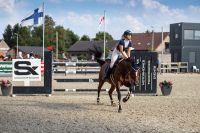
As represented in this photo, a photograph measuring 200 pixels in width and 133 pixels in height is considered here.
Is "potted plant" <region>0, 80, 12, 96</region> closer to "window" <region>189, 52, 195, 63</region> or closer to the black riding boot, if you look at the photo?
the black riding boot

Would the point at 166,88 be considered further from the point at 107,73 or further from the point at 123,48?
the point at 123,48

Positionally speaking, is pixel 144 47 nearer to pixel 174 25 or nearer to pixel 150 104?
pixel 174 25

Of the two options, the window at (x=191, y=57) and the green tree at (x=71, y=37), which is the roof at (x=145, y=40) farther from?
the window at (x=191, y=57)

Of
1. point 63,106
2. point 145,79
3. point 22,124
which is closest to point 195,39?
point 145,79

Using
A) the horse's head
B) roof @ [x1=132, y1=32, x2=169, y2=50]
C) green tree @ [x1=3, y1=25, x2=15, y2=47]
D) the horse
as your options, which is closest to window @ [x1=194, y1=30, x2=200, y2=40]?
roof @ [x1=132, y1=32, x2=169, y2=50]

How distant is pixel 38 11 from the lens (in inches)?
1200

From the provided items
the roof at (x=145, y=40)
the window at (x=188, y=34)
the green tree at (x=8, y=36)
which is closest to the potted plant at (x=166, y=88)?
the window at (x=188, y=34)

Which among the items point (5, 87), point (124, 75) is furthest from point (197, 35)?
point (124, 75)

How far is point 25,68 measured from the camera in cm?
1805

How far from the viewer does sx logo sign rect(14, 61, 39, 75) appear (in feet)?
58.9

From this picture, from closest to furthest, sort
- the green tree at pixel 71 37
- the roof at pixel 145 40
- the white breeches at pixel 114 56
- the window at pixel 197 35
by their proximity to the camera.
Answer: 1. the white breeches at pixel 114 56
2. the window at pixel 197 35
3. the roof at pixel 145 40
4. the green tree at pixel 71 37

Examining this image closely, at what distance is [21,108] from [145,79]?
6736 mm

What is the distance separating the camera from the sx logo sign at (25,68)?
707 inches

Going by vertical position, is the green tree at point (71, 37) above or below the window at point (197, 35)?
above
